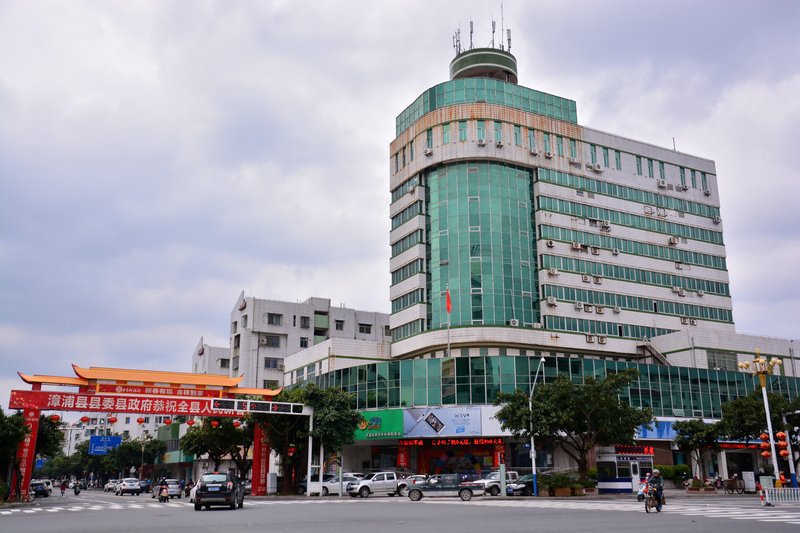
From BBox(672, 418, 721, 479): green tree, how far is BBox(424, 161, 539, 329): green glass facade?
15.5 m

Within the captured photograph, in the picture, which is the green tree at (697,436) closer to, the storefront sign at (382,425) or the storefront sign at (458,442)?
the storefront sign at (458,442)

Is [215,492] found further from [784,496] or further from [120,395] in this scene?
[784,496]

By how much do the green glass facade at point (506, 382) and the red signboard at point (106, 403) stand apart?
13559 mm

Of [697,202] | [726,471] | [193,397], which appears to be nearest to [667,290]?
[697,202]

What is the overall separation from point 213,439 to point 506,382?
95.2ft

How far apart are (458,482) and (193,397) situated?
1949 centimetres

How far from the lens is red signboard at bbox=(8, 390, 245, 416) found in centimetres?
4512

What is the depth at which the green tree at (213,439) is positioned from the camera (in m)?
66.1

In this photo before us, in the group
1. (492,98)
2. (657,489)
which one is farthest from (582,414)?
(492,98)

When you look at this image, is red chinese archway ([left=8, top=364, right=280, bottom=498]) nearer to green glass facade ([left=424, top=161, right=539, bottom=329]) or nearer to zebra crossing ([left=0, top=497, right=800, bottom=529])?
zebra crossing ([left=0, top=497, right=800, bottom=529])

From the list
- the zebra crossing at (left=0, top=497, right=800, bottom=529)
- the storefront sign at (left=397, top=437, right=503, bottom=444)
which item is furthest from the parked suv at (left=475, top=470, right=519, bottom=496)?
the storefront sign at (left=397, top=437, right=503, bottom=444)

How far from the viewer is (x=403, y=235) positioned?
7106cm

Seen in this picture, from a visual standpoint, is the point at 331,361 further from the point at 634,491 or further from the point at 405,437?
the point at 634,491

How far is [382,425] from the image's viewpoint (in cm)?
6138
